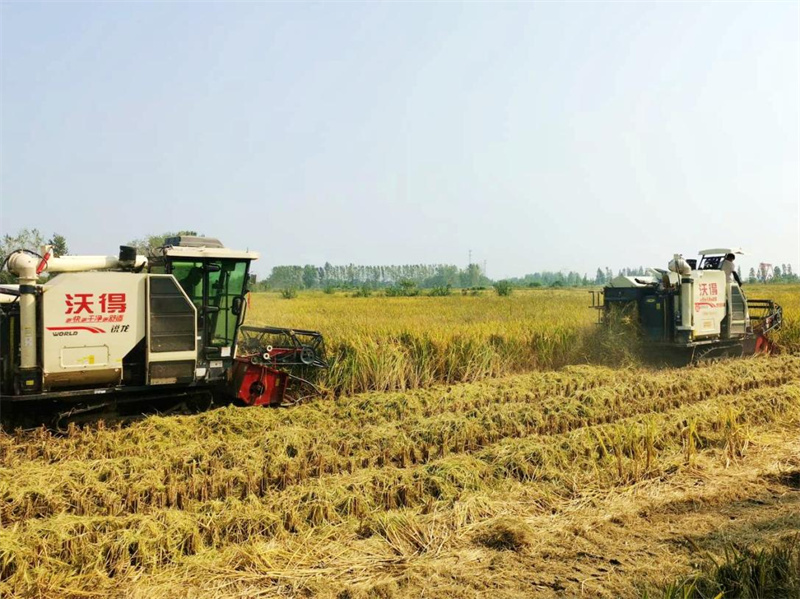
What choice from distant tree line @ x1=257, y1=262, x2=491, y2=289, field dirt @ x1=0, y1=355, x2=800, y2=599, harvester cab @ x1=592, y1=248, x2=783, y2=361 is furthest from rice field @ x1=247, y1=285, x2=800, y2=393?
distant tree line @ x1=257, y1=262, x2=491, y2=289

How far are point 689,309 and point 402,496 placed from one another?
8971 millimetres

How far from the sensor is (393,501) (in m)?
4.82

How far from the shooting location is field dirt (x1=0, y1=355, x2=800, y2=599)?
378 cm

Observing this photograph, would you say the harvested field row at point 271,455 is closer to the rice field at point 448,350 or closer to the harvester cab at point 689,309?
the rice field at point 448,350

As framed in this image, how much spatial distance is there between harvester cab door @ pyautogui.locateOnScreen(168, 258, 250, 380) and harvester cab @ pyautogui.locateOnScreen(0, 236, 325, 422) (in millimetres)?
13

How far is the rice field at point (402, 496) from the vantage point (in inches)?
149

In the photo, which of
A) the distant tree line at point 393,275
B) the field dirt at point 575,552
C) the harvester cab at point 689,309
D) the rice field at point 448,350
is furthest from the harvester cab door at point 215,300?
the distant tree line at point 393,275

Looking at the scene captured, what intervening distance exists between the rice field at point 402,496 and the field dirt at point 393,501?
0.05ft

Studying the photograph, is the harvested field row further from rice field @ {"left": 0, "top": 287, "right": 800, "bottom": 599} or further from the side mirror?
the side mirror

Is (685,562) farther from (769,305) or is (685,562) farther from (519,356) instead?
(769,305)

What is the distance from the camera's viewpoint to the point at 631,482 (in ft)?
17.7

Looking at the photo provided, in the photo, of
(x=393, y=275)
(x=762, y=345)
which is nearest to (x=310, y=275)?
(x=393, y=275)

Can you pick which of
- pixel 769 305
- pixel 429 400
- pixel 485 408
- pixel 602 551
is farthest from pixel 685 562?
pixel 769 305

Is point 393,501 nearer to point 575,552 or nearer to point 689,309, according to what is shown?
point 575,552
